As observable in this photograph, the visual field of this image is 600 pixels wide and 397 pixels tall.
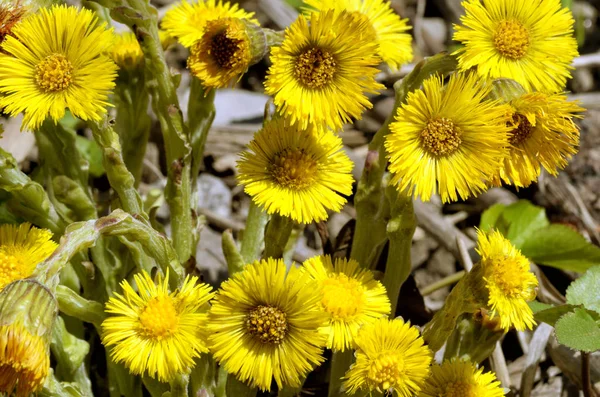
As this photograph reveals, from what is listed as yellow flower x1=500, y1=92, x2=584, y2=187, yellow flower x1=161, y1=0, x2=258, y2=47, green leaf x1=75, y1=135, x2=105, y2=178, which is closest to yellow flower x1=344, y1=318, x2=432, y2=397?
yellow flower x1=500, y1=92, x2=584, y2=187

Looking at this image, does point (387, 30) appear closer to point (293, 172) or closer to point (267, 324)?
point (293, 172)

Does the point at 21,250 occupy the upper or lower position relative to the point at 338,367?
upper

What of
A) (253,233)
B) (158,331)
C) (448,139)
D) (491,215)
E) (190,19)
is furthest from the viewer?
(491,215)

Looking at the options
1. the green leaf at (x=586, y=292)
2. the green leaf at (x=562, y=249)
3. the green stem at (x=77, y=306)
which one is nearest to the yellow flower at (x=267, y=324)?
the green stem at (x=77, y=306)

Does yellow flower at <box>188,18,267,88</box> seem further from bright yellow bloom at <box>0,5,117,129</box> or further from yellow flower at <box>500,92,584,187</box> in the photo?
yellow flower at <box>500,92,584,187</box>

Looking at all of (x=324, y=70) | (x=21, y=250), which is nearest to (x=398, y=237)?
(x=324, y=70)

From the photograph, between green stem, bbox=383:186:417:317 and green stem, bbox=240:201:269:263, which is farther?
green stem, bbox=240:201:269:263
